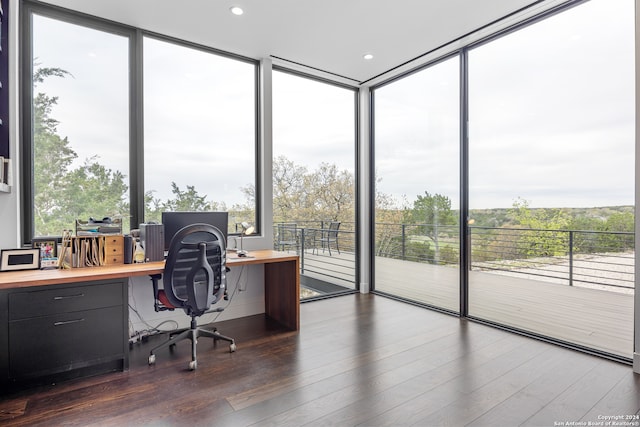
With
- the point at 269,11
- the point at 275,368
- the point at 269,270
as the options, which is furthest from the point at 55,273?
the point at 269,11

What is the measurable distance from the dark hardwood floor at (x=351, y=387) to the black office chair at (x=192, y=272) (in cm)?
33

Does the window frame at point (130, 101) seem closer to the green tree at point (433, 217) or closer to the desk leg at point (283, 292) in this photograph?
the desk leg at point (283, 292)

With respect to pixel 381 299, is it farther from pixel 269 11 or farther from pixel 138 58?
pixel 138 58

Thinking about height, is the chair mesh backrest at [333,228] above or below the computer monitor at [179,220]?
below

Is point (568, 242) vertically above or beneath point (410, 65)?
beneath

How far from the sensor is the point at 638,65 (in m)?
2.39

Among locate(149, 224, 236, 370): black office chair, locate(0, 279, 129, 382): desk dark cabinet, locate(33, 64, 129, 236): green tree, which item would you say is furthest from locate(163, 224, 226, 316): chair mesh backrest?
locate(33, 64, 129, 236): green tree

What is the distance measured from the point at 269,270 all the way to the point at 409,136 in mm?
2357

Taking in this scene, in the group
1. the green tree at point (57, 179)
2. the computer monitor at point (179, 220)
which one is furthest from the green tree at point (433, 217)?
the green tree at point (57, 179)

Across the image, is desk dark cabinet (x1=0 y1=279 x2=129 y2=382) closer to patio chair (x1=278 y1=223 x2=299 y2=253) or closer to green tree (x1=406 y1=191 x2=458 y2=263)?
patio chair (x1=278 y1=223 x2=299 y2=253)

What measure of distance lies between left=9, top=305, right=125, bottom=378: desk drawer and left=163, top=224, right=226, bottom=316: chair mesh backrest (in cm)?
41

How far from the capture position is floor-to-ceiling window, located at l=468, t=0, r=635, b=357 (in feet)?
8.61

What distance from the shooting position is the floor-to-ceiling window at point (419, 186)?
12.5ft

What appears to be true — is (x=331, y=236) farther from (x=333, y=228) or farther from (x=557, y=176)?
(x=557, y=176)
